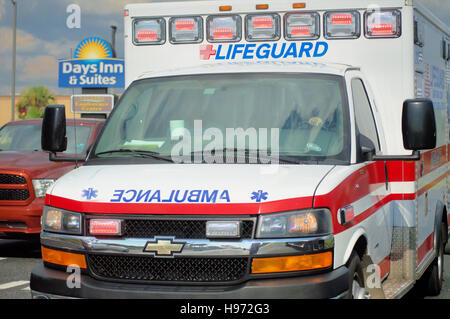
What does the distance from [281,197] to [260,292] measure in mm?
563

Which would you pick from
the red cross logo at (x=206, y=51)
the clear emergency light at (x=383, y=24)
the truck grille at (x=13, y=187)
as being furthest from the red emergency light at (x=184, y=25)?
the truck grille at (x=13, y=187)

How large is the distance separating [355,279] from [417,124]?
3.83ft

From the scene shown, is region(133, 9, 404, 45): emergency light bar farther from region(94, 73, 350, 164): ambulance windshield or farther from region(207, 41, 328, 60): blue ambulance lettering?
region(94, 73, 350, 164): ambulance windshield

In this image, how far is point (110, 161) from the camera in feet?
18.1

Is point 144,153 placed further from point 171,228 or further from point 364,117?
point 364,117

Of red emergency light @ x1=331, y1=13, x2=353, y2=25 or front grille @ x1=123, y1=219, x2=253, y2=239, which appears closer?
front grille @ x1=123, y1=219, x2=253, y2=239

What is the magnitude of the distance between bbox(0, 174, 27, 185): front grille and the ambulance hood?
544 cm

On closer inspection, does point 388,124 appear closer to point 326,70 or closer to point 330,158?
point 326,70

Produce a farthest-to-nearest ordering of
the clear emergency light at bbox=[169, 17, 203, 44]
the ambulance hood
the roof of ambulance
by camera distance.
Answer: the clear emergency light at bbox=[169, 17, 203, 44], the roof of ambulance, the ambulance hood

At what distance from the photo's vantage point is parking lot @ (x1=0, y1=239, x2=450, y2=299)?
8219 millimetres

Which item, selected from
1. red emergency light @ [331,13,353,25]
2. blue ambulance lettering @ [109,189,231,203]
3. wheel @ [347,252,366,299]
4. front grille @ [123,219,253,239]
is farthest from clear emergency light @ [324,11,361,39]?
front grille @ [123,219,253,239]

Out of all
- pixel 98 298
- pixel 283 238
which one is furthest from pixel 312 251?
pixel 98 298

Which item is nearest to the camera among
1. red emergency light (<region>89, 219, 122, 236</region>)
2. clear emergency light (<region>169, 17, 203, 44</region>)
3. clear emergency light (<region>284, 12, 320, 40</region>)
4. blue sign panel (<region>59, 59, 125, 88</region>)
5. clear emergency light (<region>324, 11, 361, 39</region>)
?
red emergency light (<region>89, 219, 122, 236</region>)

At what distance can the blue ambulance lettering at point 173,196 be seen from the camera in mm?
4672
